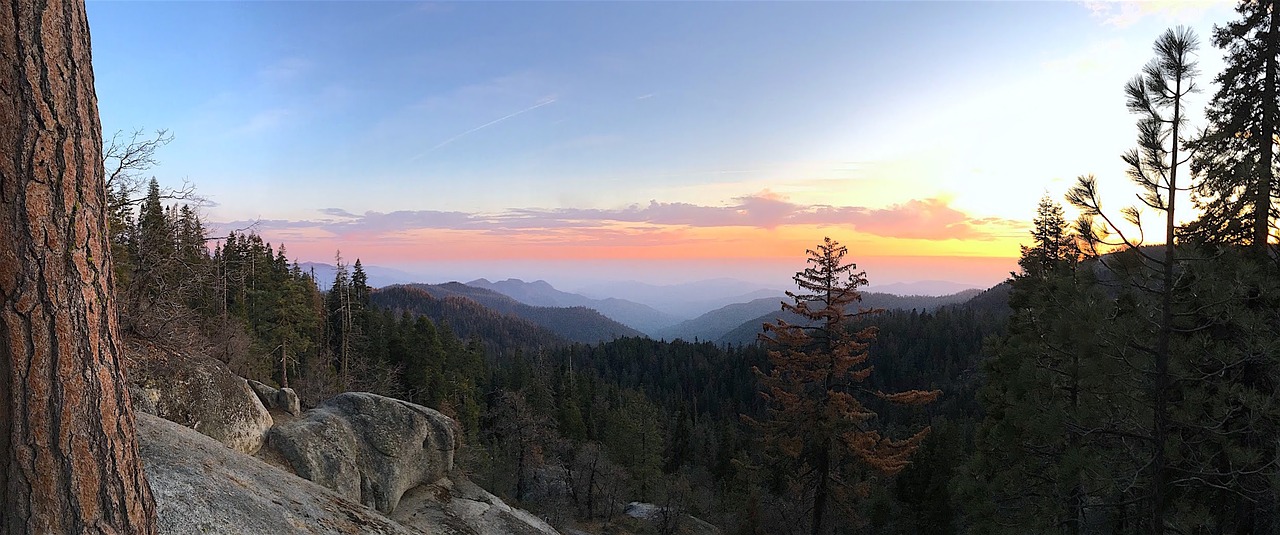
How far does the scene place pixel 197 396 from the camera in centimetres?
1317

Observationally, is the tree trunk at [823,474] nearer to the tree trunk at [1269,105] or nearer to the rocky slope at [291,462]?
the rocky slope at [291,462]

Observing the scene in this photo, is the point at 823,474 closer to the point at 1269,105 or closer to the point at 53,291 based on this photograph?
the point at 1269,105

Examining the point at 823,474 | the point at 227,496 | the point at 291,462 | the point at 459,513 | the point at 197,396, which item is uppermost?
the point at 197,396

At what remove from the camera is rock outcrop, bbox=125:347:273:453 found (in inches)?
488

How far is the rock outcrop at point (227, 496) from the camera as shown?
734cm

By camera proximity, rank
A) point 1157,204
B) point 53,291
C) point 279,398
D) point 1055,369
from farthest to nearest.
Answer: point 279,398
point 1055,369
point 1157,204
point 53,291

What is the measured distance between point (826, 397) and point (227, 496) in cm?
1471

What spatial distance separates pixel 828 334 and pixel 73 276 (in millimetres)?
16920

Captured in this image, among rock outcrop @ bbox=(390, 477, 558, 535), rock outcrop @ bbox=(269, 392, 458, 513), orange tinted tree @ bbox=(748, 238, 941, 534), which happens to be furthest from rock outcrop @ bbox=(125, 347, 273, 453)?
orange tinted tree @ bbox=(748, 238, 941, 534)

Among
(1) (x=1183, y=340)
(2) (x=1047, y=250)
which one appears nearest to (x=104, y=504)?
(1) (x=1183, y=340)

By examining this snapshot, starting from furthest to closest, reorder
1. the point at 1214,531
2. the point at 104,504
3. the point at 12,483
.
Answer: the point at 1214,531 → the point at 104,504 → the point at 12,483

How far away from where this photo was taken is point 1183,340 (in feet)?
29.4

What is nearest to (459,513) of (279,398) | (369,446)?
(369,446)

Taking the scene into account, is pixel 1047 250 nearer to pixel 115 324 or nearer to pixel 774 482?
pixel 115 324
